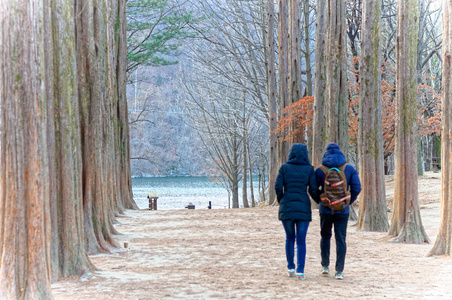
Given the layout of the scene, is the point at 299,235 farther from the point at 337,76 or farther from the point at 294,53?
the point at 294,53

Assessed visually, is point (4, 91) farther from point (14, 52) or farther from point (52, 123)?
point (52, 123)

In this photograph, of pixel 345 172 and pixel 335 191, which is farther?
pixel 345 172

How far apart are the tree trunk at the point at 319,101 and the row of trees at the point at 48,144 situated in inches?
303

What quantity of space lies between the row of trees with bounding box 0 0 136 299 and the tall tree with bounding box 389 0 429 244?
5.82 m

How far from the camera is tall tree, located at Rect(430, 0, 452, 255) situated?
369 inches

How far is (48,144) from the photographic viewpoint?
7242mm

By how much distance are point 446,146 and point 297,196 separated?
3562 millimetres

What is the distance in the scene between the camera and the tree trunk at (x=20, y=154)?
18.3 feet

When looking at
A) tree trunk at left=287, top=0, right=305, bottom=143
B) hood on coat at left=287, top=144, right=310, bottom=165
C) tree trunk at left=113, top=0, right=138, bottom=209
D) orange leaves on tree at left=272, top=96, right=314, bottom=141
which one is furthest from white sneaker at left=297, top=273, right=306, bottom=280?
tree trunk at left=287, top=0, right=305, bottom=143

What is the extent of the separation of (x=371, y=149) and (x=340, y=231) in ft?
20.8

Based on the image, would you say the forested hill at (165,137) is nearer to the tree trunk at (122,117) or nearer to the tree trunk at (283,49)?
the tree trunk at (283,49)

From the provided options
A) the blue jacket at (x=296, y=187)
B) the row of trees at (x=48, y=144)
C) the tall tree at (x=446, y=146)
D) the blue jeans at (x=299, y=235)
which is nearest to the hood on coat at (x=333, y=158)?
the blue jacket at (x=296, y=187)

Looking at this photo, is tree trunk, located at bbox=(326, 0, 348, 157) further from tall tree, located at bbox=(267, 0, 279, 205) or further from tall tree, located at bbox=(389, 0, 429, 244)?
tall tree, located at bbox=(267, 0, 279, 205)

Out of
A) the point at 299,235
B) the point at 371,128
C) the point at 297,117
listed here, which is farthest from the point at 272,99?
the point at 299,235
